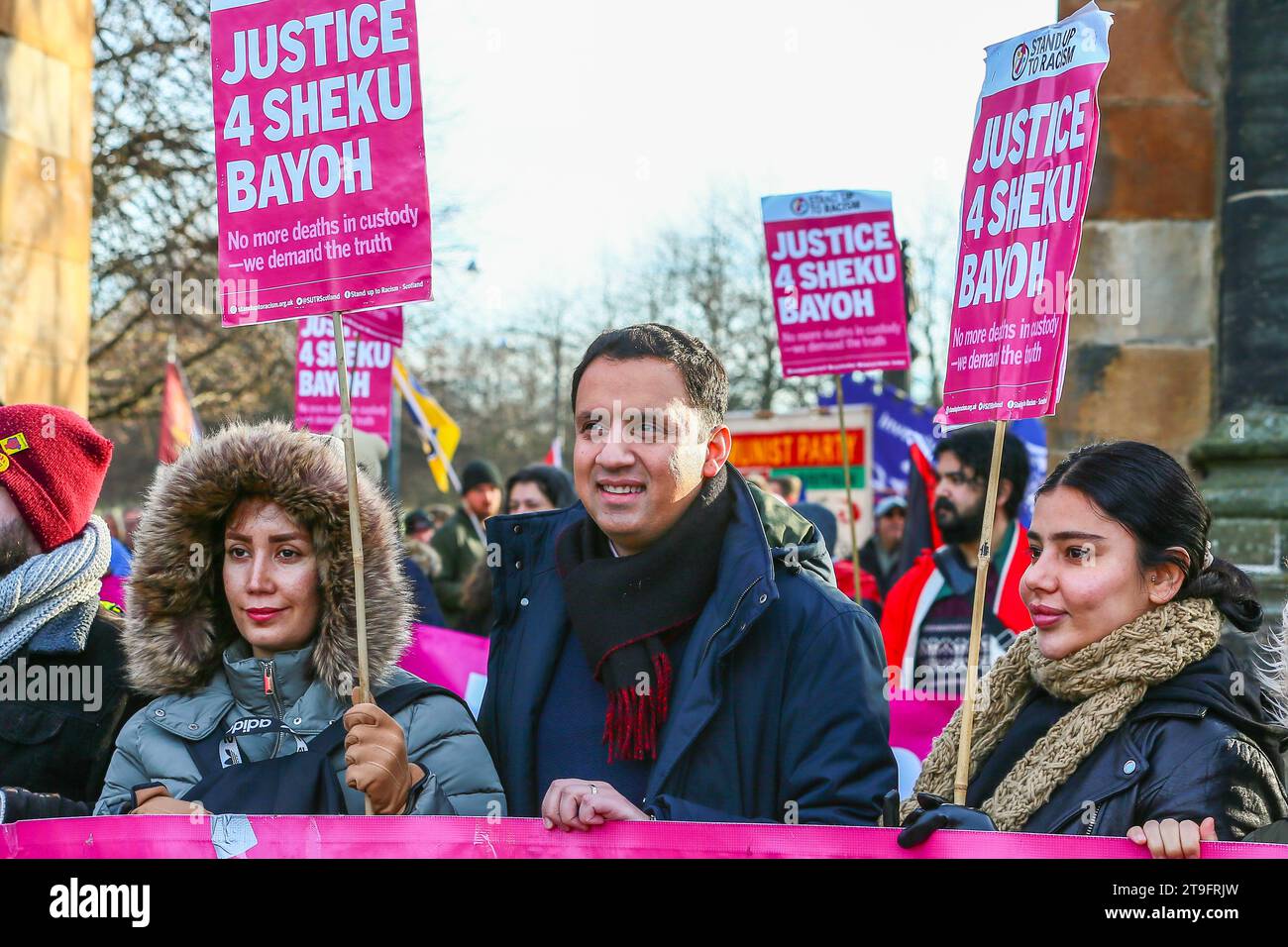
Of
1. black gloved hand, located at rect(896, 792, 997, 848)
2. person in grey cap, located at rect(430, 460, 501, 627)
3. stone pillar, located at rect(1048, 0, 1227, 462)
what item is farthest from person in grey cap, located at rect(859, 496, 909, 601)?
black gloved hand, located at rect(896, 792, 997, 848)

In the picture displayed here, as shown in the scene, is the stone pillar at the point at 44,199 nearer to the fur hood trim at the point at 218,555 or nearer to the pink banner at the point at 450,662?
the pink banner at the point at 450,662

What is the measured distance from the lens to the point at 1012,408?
3586mm

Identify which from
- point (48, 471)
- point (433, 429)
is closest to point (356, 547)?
point (48, 471)

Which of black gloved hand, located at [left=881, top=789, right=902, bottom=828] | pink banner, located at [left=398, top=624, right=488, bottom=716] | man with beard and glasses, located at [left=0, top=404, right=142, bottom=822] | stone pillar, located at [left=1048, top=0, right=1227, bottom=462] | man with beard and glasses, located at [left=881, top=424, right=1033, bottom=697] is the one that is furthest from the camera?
stone pillar, located at [left=1048, top=0, right=1227, bottom=462]

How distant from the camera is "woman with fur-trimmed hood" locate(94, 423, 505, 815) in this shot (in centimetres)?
324

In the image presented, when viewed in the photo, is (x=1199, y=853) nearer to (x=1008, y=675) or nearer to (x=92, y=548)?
(x=1008, y=675)

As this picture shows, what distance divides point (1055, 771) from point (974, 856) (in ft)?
1.64

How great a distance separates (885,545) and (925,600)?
6226 millimetres

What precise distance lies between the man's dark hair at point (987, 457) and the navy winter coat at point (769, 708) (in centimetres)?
297

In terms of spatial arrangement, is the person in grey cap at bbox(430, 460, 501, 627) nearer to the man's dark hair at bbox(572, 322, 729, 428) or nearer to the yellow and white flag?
the yellow and white flag

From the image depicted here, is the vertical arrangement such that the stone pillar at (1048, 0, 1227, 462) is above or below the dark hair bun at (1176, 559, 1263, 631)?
above

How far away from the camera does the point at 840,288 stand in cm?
750

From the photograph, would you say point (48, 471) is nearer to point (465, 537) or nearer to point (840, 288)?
point (840, 288)

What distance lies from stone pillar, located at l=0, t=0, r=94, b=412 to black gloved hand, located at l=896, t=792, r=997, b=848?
6.37 meters
